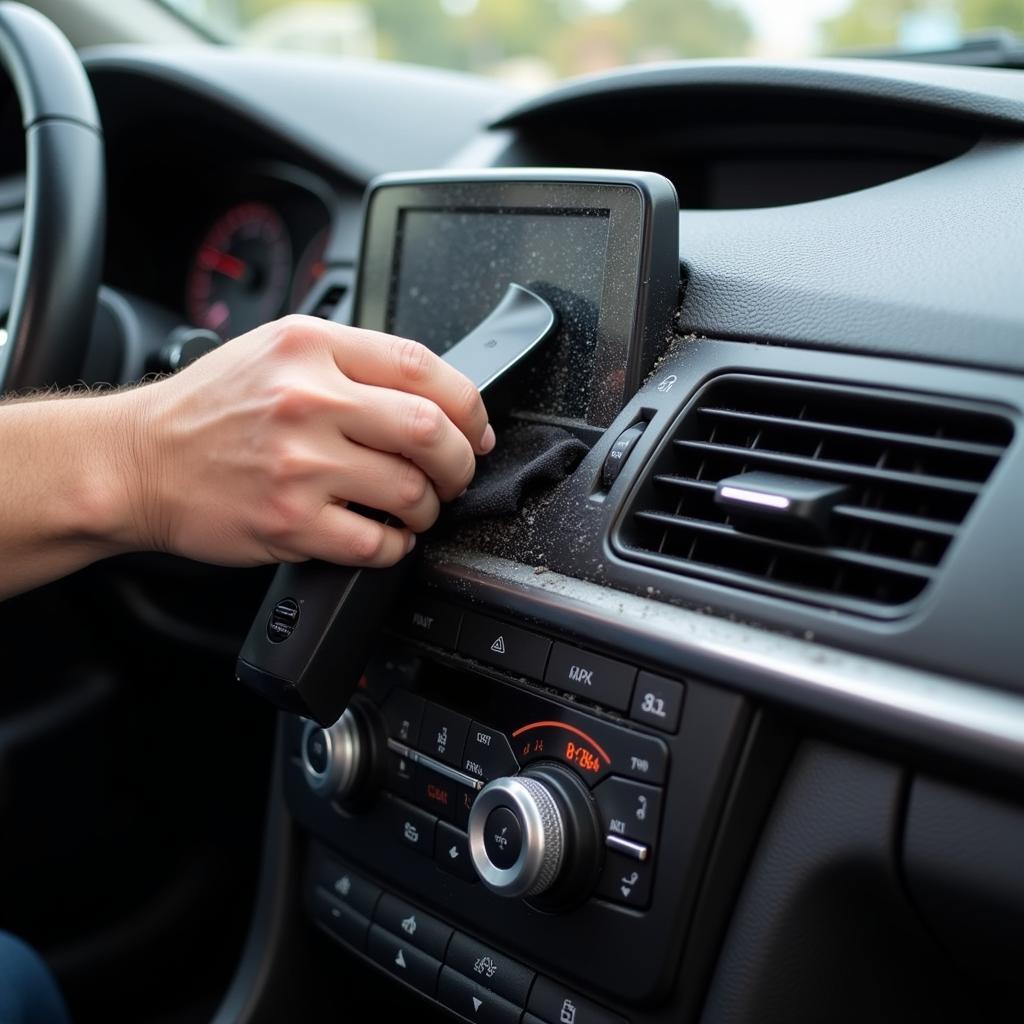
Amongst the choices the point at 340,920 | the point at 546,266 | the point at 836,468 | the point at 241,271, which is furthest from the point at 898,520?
the point at 241,271

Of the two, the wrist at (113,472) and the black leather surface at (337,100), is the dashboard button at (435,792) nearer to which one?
the wrist at (113,472)

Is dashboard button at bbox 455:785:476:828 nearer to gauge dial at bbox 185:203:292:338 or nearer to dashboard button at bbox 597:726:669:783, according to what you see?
dashboard button at bbox 597:726:669:783

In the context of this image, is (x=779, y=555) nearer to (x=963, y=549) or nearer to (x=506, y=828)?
(x=963, y=549)

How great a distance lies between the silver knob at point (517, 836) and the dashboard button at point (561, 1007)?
11 cm

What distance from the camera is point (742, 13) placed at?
1696mm

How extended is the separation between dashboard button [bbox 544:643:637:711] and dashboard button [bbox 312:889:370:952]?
0.33m

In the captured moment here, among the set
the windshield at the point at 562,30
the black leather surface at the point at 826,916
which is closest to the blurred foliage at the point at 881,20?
the windshield at the point at 562,30

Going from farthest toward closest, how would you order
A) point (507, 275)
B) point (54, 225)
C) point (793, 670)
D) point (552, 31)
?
point (552, 31)
point (54, 225)
point (507, 275)
point (793, 670)

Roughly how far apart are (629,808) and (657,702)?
69mm

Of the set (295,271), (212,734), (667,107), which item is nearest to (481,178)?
(667,107)

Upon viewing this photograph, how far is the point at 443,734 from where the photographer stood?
0.87 m

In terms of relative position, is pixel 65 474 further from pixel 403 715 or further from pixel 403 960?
pixel 403 960

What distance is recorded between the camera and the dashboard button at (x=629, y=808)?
2.37ft

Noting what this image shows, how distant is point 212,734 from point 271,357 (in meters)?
1.07
